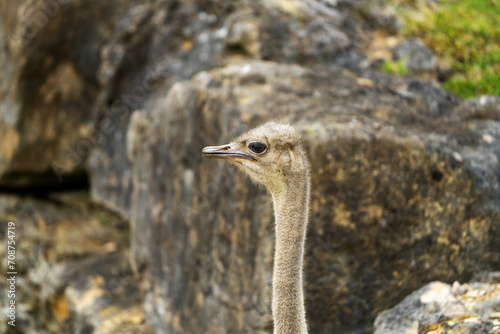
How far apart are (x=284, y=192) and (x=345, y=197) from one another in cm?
67

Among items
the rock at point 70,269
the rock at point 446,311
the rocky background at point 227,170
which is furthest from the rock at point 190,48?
the rock at point 446,311

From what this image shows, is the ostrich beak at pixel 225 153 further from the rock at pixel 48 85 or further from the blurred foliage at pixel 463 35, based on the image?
the rock at pixel 48 85

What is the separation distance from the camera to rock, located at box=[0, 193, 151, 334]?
6145 mm

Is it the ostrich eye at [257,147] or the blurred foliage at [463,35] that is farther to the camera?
the blurred foliage at [463,35]

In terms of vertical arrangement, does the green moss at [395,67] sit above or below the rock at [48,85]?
above

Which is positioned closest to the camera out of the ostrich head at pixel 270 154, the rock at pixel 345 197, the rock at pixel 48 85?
the ostrich head at pixel 270 154

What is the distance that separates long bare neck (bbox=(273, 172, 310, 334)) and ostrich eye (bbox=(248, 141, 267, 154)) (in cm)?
21

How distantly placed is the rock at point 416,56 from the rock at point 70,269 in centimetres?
318

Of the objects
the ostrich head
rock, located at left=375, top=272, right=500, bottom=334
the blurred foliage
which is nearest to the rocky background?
rock, located at left=375, top=272, right=500, bottom=334

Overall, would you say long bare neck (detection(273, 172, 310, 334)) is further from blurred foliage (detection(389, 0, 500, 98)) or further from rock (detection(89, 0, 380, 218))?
blurred foliage (detection(389, 0, 500, 98))

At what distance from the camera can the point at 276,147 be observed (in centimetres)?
307

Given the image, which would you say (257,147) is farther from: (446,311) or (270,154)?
(446,311)

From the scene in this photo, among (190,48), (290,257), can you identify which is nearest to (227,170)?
(290,257)

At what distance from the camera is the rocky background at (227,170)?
361cm
